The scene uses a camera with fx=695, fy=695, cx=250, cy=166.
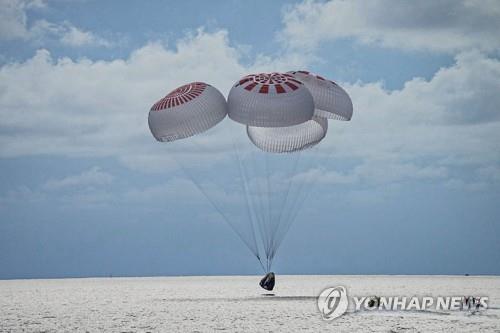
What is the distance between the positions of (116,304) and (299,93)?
52.0 feet

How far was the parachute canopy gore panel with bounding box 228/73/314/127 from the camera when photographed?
26.8m

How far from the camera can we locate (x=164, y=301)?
37.7 meters

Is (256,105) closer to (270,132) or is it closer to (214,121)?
(214,121)

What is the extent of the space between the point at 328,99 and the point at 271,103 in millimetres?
3295

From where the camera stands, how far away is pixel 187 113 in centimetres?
2770

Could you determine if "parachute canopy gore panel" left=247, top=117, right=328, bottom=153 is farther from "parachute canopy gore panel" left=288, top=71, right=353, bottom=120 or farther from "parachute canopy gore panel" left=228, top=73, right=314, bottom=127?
"parachute canopy gore panel" left=228, top=73, right=314, bottom=127

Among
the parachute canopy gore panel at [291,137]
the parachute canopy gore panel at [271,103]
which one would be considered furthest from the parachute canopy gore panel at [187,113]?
the parachute canopy gore panel at [291,137]

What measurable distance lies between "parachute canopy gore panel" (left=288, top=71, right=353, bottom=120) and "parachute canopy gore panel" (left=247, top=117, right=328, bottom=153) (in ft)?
7.36

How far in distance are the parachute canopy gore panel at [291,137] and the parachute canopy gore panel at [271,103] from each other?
4088 mm

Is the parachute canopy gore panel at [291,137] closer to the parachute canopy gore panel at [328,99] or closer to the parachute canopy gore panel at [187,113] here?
the parachute canopy gore panel at [328,99]

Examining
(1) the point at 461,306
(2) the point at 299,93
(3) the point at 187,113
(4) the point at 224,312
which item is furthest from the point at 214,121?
(1) the point at 461,306

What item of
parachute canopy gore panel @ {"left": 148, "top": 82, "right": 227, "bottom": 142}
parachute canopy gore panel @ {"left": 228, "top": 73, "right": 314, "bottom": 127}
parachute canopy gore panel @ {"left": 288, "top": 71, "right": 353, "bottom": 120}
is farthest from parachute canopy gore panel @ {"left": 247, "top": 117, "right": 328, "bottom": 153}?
parachute canopy gore panel @ {"left": 228, "top": 73, "right": 314, "bottom": 127}

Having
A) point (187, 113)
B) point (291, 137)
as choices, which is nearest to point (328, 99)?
point (291, 137)

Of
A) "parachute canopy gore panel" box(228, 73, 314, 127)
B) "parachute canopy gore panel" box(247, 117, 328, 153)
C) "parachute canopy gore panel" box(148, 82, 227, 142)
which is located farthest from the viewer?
"parachute canopy gore panel" box(247, 117, 328, 153)
